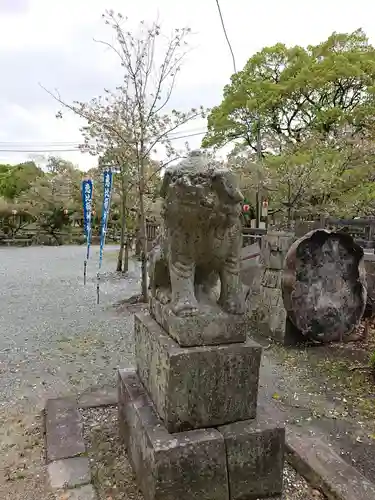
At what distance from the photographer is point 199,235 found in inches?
89.8

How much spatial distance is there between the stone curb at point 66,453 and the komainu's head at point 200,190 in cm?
171

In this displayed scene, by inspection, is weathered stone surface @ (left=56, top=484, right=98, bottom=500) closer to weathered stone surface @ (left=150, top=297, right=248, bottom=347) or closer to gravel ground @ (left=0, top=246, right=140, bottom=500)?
gravel ground @ (left=0, top=246, right=140, bottom=500)

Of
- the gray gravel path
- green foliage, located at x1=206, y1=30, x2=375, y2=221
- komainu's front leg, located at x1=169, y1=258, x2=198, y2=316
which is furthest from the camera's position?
green foliage, located at x1=206, y1=30, x2=375, y2=221

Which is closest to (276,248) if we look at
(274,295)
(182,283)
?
(274,295)

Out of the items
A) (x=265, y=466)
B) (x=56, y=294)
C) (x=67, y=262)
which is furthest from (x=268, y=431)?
(x=67, y=262)

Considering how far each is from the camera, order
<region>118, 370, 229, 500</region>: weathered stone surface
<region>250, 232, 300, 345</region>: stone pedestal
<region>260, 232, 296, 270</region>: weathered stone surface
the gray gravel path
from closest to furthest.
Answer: <region>118, 370, 229, 500</region>: weathered stone surface < the gray gravel path < <region>250, 232, 300, 345</region>: stone pedestal < <region>260, 232, 296, 270</region>: weathered stone surface

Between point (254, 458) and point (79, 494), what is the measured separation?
1.04 m

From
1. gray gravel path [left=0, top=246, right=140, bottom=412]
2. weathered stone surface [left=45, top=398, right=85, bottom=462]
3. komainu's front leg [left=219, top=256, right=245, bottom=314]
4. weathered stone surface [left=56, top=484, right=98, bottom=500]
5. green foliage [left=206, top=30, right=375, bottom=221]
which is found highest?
green foliage [left=206, top=30, right=375, bottom=221]

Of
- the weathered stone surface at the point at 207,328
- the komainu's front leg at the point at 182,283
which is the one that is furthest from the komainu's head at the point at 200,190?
the weathered stone surface at the point at 207,328

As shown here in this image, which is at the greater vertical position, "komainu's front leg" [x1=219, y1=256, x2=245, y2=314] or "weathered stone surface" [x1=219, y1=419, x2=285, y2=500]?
"komainu's front leg" [x1=219, y1=256, x2=245, y2=314]

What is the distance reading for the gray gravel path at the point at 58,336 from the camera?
13.6 ft

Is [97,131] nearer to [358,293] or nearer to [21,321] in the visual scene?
[21,321]

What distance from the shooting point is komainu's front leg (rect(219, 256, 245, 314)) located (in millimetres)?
2371

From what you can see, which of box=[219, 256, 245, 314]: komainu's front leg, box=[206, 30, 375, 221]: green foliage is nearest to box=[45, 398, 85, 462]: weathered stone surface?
box=[219, 256, 245, 314]: komainu's front leg
